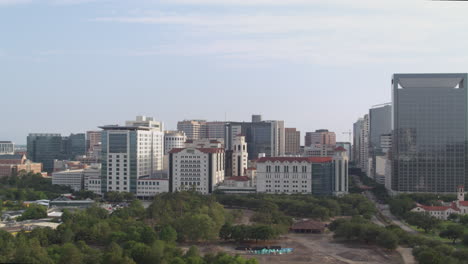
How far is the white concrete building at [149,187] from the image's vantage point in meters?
59.8

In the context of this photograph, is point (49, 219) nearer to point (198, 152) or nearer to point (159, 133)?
point (198, 152)

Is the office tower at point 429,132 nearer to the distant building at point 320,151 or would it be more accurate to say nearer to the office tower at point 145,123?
the distant building at point 320,151

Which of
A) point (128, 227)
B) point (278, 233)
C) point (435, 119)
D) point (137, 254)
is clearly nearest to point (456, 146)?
point (435, 119)

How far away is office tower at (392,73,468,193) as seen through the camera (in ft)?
203

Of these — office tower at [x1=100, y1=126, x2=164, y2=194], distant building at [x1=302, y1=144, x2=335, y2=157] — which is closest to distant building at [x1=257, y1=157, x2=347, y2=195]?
office tower at [x1=100, y1=126, x2=164, y2=194]

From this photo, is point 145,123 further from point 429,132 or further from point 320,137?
point 320,137

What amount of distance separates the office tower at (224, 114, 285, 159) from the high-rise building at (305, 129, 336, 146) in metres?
34.4

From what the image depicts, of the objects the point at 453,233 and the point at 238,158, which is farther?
the point at 238,158

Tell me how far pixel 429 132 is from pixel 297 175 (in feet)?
55.5

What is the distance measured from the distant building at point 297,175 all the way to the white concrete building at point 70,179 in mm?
23473

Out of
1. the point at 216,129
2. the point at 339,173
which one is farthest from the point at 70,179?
the point at 216,129

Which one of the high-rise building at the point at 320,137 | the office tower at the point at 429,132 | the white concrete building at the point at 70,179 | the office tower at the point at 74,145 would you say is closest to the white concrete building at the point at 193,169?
the white concrete building at the point at 70,179

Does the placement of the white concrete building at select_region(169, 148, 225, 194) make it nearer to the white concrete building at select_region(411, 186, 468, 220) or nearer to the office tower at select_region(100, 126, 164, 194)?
the office tower at select_region(100, 126, 164, 194)

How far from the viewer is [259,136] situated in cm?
9912
